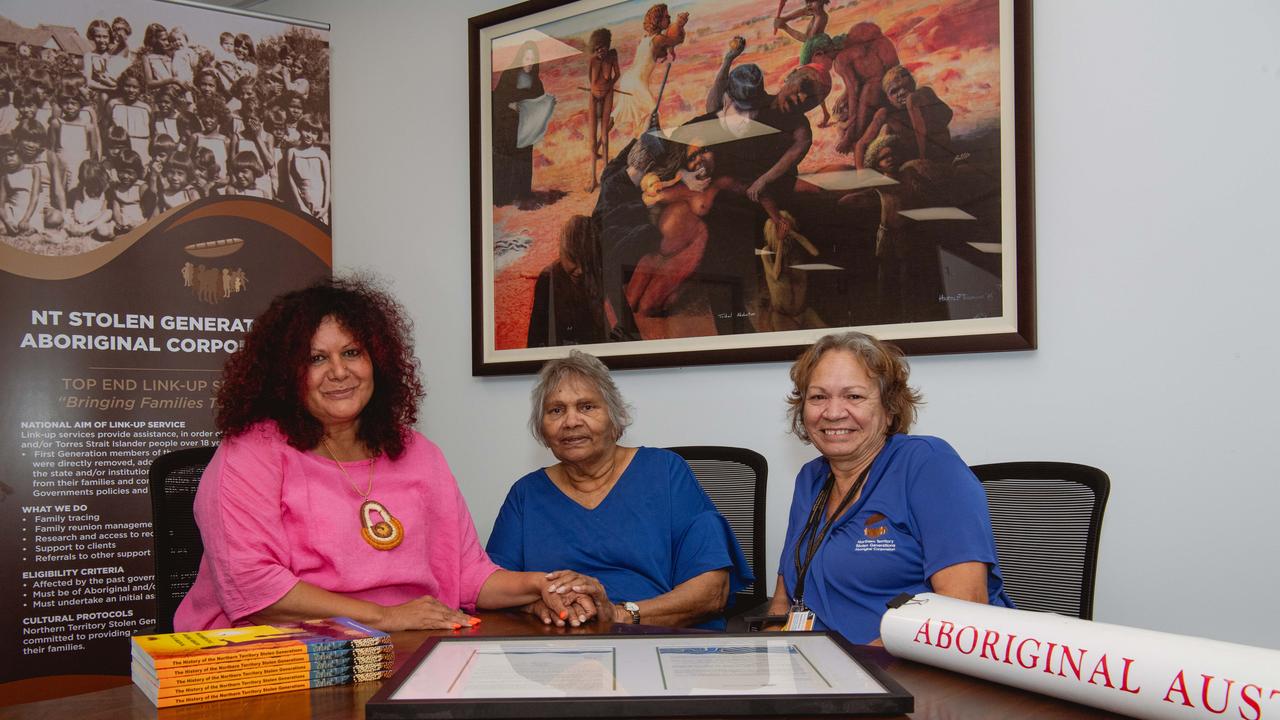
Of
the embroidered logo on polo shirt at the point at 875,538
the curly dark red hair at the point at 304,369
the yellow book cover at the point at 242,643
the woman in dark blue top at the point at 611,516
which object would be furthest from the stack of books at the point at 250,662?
the woman in dark blue top at the point at 611,516

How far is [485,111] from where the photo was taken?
3523 millimetres

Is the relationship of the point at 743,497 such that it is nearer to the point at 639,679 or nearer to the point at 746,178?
the point at 746,178

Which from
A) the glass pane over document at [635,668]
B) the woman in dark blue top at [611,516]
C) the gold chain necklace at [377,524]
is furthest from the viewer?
the woman in dark blue top at [611,516]

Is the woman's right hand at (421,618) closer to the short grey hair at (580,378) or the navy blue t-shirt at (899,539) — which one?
the navy blue t-shirt at (899,539)

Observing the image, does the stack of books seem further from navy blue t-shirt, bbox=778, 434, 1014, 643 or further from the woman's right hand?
navy blue t-shirt, bbox=778, 434, 1014, 643

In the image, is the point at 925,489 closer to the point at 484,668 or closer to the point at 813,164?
the point at 484,668

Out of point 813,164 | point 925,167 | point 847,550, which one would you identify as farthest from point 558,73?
point 847,550

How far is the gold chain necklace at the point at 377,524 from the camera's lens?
76.8 inches

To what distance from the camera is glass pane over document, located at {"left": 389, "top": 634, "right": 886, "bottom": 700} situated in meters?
0.98

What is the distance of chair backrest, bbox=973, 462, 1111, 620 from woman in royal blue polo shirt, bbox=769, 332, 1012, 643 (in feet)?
0.60

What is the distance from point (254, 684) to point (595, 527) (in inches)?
51.4

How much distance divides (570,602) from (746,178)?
5.15ft

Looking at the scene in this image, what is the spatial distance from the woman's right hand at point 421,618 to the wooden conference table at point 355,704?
0.47m

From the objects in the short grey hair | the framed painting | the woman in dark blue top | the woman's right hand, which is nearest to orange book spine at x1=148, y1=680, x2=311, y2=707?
the woman's right hand
